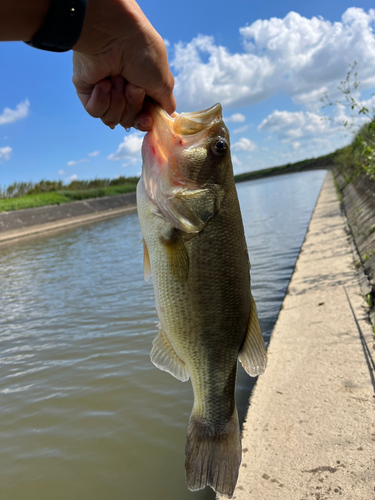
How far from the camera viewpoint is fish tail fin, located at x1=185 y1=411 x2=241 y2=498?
1640 mm

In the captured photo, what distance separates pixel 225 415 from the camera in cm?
181

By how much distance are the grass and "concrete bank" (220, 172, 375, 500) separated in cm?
2381

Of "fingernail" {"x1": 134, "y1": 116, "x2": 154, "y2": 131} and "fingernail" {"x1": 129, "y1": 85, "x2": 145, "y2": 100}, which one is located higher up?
"fingernail" {"x1": 129, "y1": 85, "x2": 145, "y2": 100}

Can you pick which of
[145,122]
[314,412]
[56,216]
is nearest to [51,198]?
[56,216]

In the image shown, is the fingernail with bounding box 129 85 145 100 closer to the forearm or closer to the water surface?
the forearm

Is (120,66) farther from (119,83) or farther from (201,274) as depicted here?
(201,274)

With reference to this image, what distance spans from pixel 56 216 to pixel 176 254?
26.8 meters

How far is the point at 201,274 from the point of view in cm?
167

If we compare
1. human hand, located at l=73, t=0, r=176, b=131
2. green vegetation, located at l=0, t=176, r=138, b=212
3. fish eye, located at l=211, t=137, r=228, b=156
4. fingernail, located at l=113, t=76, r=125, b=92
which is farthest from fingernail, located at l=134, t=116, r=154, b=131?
green vegetation, located at l=0, t=176, r=138, b=212

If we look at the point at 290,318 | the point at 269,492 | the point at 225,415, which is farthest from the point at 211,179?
the point at 290,318

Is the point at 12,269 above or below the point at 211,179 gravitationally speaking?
below

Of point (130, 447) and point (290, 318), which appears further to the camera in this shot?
point (290, 318)

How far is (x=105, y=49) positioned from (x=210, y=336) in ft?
4.09

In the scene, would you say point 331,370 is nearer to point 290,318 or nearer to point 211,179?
point 290,318
